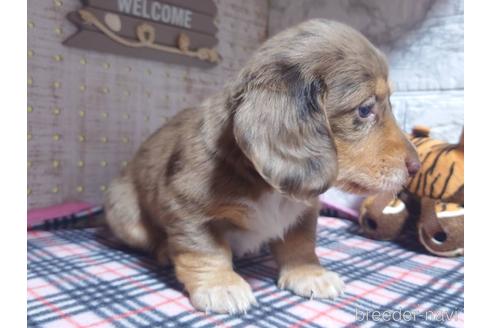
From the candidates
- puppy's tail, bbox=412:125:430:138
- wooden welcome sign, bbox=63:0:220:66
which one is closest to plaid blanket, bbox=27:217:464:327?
puppy's tail, bbox=412:125:430:138

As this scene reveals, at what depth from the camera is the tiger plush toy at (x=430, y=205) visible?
2.17 meters

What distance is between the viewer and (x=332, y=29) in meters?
1.57

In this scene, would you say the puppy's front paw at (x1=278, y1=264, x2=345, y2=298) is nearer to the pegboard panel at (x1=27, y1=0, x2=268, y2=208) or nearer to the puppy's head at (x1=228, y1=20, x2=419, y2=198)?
the puppy's head at (x1=228, y1=20, x2=419, y2=198)

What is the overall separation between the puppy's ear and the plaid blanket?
471mm

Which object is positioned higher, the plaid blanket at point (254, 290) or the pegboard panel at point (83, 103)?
the pegboard panel at point (83, 103)

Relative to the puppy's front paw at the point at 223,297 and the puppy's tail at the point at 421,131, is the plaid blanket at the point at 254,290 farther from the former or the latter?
the puppy's tail at the point at 421,131

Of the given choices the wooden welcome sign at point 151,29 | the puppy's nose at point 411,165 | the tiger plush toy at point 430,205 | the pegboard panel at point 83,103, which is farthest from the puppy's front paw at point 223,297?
the wooden welcome sign at point 151,29

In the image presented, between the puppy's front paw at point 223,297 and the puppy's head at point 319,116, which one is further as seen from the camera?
the puppy's front paw at point 223,297

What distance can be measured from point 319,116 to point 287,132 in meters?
0.13

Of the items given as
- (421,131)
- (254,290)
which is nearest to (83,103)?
(254,290)

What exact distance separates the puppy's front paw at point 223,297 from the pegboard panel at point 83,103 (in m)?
1.49

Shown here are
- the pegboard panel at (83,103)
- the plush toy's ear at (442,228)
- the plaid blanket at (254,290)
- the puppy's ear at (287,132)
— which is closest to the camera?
the puppy's ear at (287,132)

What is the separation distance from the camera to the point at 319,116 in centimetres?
143

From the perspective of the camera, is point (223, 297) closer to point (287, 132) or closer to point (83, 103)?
point (287, 132)
